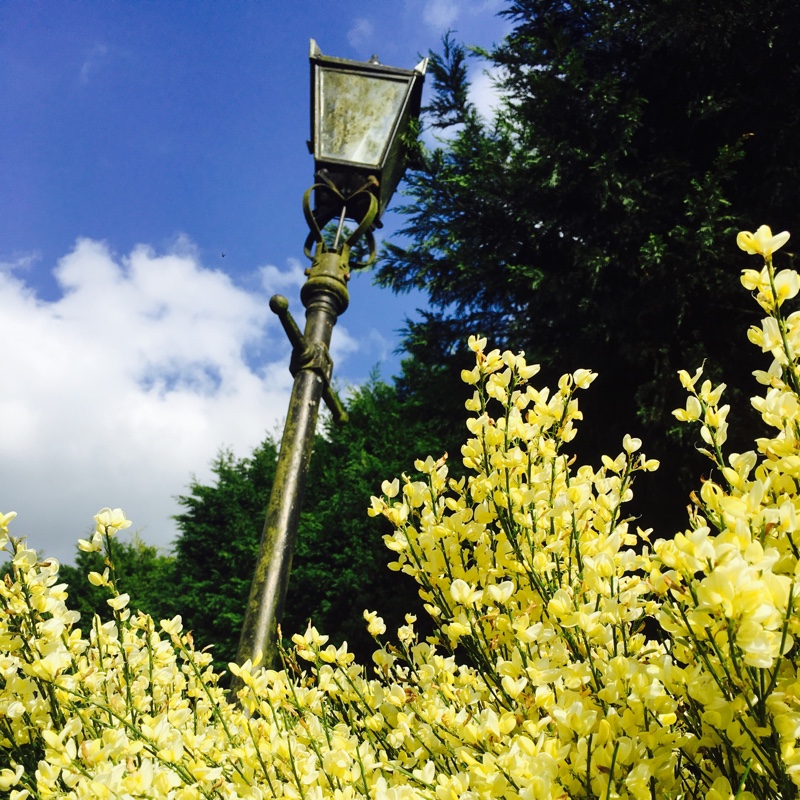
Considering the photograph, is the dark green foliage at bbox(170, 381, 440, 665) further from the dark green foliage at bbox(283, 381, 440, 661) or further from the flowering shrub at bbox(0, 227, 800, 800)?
the flowering shrub at bbox(0, 227, 800, 800)

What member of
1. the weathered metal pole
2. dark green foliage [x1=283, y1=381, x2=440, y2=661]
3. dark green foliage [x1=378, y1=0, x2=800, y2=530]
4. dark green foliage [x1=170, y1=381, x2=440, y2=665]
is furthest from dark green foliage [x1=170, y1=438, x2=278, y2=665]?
the weathered metal pole

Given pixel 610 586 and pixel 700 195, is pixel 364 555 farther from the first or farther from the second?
pixel 610 586

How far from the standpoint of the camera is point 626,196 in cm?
434

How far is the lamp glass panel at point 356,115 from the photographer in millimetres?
2496

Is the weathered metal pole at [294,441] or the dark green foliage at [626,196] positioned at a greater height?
the dark green foliage at [626,196]

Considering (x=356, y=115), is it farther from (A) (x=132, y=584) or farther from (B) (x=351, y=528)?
(A) (x=132, y=584)

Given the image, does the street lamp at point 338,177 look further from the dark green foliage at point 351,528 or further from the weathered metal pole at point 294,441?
the dark green foliage at point 351,528

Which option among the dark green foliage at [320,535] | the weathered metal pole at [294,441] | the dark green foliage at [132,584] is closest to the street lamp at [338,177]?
the weathered metal pole at [294,441]

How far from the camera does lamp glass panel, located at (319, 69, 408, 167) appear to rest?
250cm

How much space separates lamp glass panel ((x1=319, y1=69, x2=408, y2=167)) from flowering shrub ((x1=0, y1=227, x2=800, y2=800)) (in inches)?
63.6

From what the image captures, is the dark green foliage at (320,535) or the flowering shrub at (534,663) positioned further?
the dark green foliage at (320,535)

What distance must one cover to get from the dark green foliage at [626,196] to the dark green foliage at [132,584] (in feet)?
22.0

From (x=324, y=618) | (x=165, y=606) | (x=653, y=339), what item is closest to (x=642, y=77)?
(x=653, y=339)

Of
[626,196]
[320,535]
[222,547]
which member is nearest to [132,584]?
[222,547]
